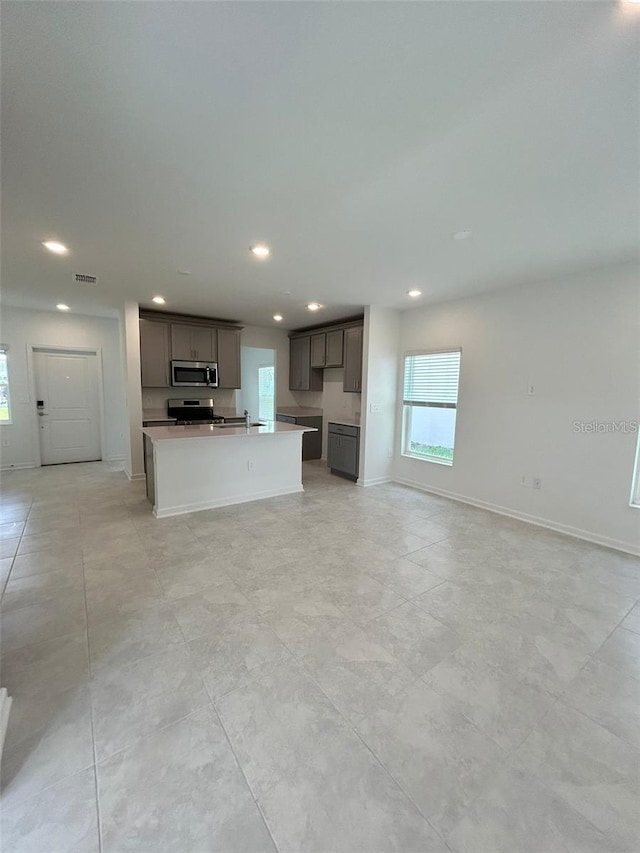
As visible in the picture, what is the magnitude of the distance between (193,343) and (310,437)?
2.79 meters

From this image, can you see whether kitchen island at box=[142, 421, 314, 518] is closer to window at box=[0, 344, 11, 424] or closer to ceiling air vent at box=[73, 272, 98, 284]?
ceiling air vent at box=[73, 272, 98, 284]

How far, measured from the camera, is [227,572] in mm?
2805

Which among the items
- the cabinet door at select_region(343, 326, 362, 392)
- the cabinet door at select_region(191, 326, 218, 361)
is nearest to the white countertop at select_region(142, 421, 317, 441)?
the cabinet door at select_region(343, 326, 362, 392)

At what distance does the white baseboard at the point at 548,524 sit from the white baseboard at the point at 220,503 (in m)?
2.07

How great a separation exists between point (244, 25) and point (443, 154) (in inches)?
41.7

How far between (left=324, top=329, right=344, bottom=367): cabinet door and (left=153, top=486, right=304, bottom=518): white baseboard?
7.73ft

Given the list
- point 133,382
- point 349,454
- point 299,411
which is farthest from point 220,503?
point 299,411

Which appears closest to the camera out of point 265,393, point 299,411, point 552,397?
point 552,397

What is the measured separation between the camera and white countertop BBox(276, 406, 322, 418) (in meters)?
7.10

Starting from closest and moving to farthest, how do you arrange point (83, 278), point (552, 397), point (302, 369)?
point (552, 397) < point (83, 278) < point (302, 369)

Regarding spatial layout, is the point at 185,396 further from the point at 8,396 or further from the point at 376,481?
the point at 376,481

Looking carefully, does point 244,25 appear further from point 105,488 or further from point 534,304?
point 105,488

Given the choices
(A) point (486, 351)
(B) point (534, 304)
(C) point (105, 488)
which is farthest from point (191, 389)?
(B) point (534, 304)

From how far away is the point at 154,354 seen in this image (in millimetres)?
5617
